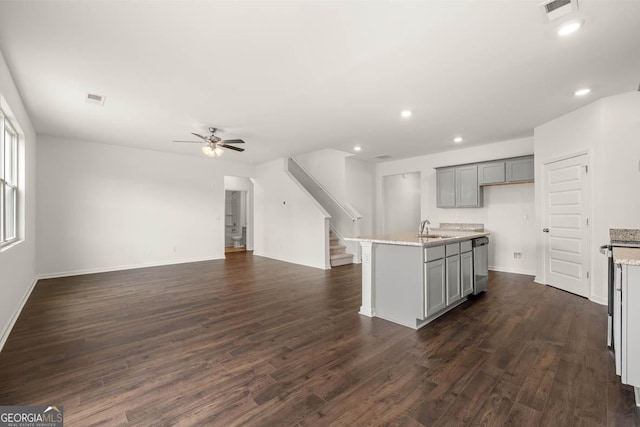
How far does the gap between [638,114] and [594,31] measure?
215 cm

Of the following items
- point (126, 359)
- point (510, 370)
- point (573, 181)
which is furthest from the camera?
point (573, 181)

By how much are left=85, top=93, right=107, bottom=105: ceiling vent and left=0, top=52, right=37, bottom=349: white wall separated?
67 cm

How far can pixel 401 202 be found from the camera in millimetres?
8805

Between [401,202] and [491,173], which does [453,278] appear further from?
[401,202]

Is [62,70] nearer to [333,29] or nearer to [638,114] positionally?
[333,29]

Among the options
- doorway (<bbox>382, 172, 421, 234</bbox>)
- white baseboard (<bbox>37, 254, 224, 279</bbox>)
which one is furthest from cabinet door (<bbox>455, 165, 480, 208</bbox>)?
white baseboard (<bbox>37, 254, 224, 279</bbox>)

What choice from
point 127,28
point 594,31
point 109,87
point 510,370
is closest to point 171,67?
point 127,28

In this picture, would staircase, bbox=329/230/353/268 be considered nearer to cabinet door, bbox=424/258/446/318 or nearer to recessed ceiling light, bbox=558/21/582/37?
cabinet door, bbox=424/258/446/318

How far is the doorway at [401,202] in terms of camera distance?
8.33 meters

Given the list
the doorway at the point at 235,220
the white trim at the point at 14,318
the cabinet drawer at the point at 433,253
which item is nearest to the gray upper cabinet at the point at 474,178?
the cabinet drawer at the point at 433,253

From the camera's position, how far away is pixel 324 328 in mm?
3049

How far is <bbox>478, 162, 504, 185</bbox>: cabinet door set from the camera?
18.3 feet

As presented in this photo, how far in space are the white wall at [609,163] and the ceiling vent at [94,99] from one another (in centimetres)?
663

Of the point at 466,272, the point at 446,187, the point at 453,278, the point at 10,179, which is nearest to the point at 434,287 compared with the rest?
the point at 453,278
